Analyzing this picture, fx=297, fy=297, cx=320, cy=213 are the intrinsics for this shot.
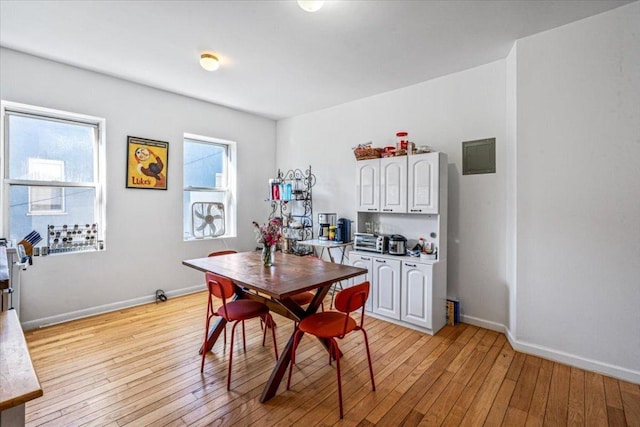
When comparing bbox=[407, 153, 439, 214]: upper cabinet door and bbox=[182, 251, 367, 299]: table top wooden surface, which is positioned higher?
bbox=[407, 153, 439, 214]: upper cabinet door

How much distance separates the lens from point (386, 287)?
3.47m

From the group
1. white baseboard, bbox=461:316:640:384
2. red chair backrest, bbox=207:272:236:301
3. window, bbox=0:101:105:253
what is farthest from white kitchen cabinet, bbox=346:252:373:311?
window, bbox=0:101:105:253

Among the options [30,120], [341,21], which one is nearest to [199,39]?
[341,21]

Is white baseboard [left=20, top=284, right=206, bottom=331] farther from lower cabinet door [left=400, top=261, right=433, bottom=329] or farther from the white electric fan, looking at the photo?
lower cabinet door [left=400, top=261, right=433, bottom=329]

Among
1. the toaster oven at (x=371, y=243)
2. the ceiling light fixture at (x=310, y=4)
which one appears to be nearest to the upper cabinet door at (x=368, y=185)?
the toaster oven at (x=371, y=243)

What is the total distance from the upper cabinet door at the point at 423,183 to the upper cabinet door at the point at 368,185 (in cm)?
43

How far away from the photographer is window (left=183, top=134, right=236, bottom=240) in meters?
4.57

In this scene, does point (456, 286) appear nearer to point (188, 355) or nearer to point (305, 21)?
point (188, 355)

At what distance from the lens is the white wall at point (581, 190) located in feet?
7.54

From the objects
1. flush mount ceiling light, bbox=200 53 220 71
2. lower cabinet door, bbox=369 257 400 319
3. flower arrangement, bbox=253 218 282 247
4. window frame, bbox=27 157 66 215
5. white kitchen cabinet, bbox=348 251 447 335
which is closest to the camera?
flower arrangement, bbox=253 218 282 247

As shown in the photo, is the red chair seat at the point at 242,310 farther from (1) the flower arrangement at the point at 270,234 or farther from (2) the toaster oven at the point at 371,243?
(2) the toaster oven at the point at 371,243

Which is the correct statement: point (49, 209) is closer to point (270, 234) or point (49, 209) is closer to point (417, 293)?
point (270, 234)

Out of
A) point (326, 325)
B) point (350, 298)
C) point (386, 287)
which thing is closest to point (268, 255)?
point (326, 325)

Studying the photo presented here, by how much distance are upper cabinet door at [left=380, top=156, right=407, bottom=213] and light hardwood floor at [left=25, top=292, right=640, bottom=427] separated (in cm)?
143
